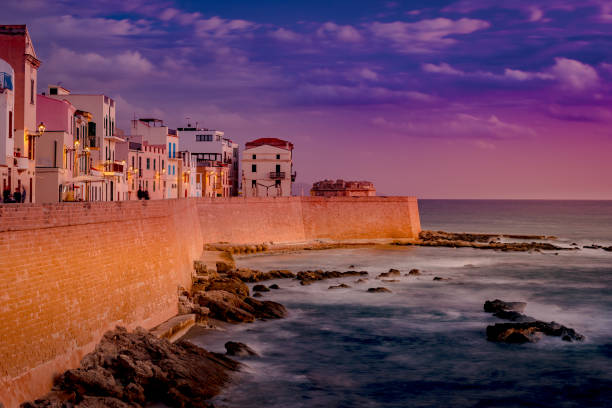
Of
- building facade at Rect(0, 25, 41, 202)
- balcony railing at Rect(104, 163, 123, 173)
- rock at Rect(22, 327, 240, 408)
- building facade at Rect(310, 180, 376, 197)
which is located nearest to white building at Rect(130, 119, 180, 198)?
balcony railing at Rect(104, 163, 123, 173)

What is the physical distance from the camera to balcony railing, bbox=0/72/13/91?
79.5ft

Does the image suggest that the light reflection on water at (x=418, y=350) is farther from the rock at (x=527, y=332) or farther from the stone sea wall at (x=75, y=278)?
the stone sea wall at (x=75, y=278)

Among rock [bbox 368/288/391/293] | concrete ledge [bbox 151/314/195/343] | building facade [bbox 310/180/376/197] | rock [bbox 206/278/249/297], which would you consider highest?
building facade [bbox 310/180/376/197]

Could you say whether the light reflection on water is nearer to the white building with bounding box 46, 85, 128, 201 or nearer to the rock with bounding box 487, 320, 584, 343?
the rock with bounding box 487, 320, 584, 343

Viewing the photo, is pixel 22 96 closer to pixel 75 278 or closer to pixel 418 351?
pixel 75 278

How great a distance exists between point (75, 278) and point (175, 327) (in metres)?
5.43

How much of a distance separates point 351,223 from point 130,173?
20304 millimetres

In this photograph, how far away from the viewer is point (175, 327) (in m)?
20.1

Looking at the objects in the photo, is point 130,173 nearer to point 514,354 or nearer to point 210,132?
point 210,132

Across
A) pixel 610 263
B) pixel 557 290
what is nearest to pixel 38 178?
pixel 557 290


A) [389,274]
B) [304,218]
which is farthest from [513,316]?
[304,218]

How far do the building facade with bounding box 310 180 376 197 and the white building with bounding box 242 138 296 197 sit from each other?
7947 millimetres

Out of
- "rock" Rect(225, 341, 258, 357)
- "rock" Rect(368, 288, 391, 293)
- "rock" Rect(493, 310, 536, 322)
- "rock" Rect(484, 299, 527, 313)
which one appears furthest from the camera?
"rock" Rect(368, 288, 391, 293)

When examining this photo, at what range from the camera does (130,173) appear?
162 ft
